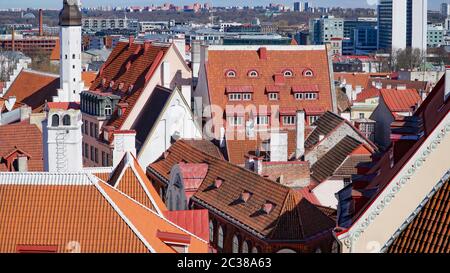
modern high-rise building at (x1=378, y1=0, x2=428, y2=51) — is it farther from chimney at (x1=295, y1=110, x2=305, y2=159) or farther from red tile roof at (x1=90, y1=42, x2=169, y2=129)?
chimney at (x1=295, y1=110, x2=305, y2=159)

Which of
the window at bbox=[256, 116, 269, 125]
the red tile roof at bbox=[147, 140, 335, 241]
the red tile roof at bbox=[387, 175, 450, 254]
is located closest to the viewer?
the red tile roof at bbox=[387, 175, 450, 254]

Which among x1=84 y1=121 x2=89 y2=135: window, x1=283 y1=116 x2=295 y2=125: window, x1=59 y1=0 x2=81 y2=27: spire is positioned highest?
x1=59 y1=0 x2=81 y2=27: spire

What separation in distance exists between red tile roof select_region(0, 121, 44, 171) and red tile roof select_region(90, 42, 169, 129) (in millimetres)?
6118

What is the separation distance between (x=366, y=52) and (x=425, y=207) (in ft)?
364

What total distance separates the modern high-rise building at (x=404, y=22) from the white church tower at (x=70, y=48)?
1506 inches

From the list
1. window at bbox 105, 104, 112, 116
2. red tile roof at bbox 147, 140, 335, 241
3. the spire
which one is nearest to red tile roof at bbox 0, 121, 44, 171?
red tile roof at bbox 147, 140, 335, 241

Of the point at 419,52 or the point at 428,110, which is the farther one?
the point at 419,52

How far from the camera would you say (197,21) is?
155500mm

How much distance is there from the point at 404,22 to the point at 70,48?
5321 cm

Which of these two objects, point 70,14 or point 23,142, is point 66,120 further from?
point 70,14

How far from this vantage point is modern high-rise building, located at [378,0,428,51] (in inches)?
3224

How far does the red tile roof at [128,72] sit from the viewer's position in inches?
1323
